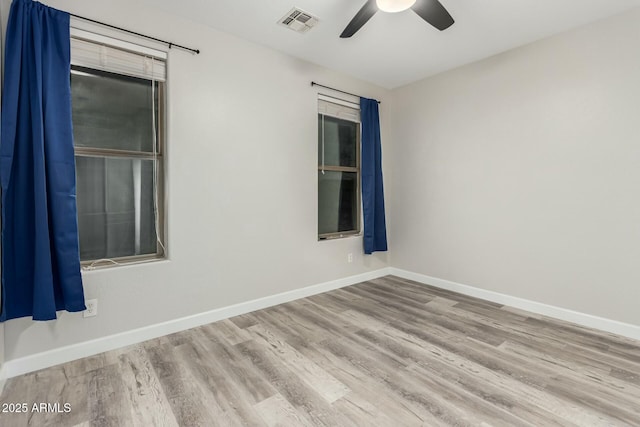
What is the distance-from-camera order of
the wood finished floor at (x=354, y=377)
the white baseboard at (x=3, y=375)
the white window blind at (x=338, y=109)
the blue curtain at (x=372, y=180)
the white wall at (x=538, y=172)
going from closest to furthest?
the wood finished floor at (x=354, y=377) → the white baseboard at (x=3, y=375) → the white wall at (x=538, y=172) → the white window blind at (x=338, y=109) → the blue curtain at (x=372, y=180)

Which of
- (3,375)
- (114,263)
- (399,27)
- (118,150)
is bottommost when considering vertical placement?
(3,375)

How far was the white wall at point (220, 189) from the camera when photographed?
2273 mm

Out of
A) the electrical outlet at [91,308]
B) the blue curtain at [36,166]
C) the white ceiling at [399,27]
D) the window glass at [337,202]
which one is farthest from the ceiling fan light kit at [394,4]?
the electrical outlet at [91,308]

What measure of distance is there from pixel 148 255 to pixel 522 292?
3.61m

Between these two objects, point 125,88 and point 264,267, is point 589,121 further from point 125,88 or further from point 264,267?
point 125,88

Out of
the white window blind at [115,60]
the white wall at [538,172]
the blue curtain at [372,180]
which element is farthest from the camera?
the blue curtain at [372,180]

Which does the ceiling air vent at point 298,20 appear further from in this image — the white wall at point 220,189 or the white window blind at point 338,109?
the white window blind at point 338,109

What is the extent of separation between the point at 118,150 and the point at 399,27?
8.45 feet

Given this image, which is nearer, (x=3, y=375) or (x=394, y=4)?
(x=3, y=375)

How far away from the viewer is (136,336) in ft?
7.76

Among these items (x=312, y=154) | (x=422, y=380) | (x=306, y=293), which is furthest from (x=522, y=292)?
(x=312, y=154)

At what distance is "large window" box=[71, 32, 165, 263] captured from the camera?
2262 mm

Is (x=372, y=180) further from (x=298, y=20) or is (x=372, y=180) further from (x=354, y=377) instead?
(x=354, y=377)

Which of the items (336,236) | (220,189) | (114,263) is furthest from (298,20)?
(114,263)
